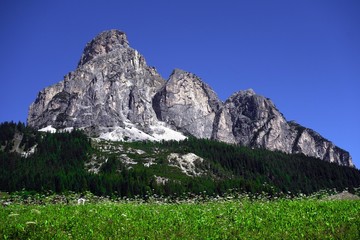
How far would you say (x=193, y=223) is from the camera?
49.9 ft

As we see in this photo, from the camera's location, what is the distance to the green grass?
1269 centimetres

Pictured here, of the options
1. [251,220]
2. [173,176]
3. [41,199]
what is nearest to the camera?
[251,220]

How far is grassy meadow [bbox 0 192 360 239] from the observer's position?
12.7 m

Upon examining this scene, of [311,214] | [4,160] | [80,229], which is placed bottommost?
[80,229]

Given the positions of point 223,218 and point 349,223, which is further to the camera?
point 223,218

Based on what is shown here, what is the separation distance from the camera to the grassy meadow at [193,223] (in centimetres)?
1269

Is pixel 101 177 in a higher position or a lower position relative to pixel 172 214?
higher

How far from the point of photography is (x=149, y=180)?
160 meters

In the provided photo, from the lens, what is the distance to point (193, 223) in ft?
49.9

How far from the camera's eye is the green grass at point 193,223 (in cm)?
1269

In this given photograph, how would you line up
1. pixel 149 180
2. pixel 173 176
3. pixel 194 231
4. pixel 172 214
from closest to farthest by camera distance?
1. pixel 194 231
2. pixel 172 214
3. pixel 149 180
4. pixel 173 176

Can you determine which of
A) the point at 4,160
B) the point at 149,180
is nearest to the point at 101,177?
the point at 149,180

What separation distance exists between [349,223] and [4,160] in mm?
205745

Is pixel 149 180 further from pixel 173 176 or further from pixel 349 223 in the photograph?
pixel 349 223
